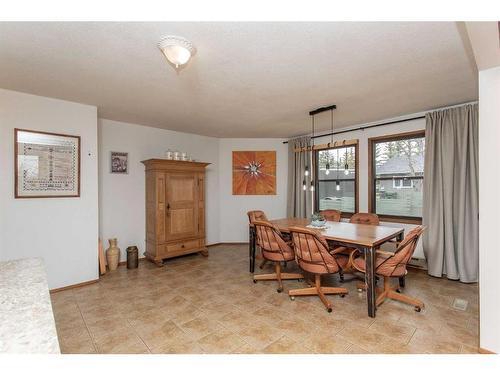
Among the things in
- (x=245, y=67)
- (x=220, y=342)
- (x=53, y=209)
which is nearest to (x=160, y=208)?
(x=53, y=209)

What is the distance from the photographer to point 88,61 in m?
2.12

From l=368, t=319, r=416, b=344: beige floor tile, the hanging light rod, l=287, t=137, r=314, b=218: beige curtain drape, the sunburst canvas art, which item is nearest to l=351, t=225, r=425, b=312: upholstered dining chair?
l=368, t=319, r=416, b=344: beige floor tile

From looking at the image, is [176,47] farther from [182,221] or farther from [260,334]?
[182,221]

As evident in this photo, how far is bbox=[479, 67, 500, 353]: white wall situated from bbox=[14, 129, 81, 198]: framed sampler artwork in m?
4.27

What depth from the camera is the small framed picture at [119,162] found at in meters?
4.04

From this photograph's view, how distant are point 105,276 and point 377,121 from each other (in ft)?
16.4

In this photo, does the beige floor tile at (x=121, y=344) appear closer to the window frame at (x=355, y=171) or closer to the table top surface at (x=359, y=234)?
the table top surface at (x=359, y=234)

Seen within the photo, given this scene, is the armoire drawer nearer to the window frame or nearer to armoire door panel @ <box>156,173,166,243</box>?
armoire door panel @ <box>156,173,166,243</box>

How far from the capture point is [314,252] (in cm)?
259

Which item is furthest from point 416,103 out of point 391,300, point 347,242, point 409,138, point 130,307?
point 130,307

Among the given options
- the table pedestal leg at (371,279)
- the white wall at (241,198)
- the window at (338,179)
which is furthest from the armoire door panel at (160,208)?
the table pedestal leg at (371,279)

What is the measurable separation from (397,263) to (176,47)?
2.80 meters

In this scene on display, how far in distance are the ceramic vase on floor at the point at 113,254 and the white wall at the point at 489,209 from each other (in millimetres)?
4383

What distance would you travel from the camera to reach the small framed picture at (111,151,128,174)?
13.2 ft
